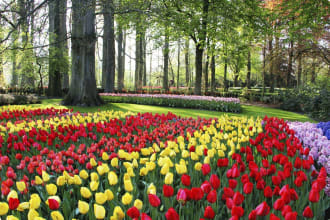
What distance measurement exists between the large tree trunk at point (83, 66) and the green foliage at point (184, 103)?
3.45 metres

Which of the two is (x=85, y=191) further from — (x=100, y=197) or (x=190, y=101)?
(x=190, y=101)

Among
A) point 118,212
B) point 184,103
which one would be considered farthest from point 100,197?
point 184,103

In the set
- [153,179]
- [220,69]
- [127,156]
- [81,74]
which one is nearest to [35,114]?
[81,74]

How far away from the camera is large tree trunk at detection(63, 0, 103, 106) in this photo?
39.9 feet

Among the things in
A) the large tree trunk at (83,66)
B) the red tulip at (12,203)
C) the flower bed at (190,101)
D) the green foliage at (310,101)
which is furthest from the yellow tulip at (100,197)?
the flower bed at (190,101)

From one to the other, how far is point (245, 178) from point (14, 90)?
23.3 m

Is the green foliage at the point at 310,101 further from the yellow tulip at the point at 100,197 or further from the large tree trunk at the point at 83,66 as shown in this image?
the yellow tulip at the point at 100,197

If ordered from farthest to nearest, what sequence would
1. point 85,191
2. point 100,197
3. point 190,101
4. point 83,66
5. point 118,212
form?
point 190,101 < point 83,66 < point 85,191 < point 100,197 < point 118,212

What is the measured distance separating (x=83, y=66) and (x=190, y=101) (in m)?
5.68

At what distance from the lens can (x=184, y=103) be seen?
13.9 m

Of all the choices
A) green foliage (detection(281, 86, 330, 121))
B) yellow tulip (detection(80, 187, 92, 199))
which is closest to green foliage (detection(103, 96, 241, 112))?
green foliage (detection(281, 86, 330, 121))

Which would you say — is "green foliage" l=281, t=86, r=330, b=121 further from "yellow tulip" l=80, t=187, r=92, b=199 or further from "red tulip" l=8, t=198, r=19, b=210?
"red tulip" l=8, t=198, r=19, b=210

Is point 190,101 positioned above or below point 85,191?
above

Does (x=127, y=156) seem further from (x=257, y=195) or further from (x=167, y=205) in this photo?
(x=257, y=195)
